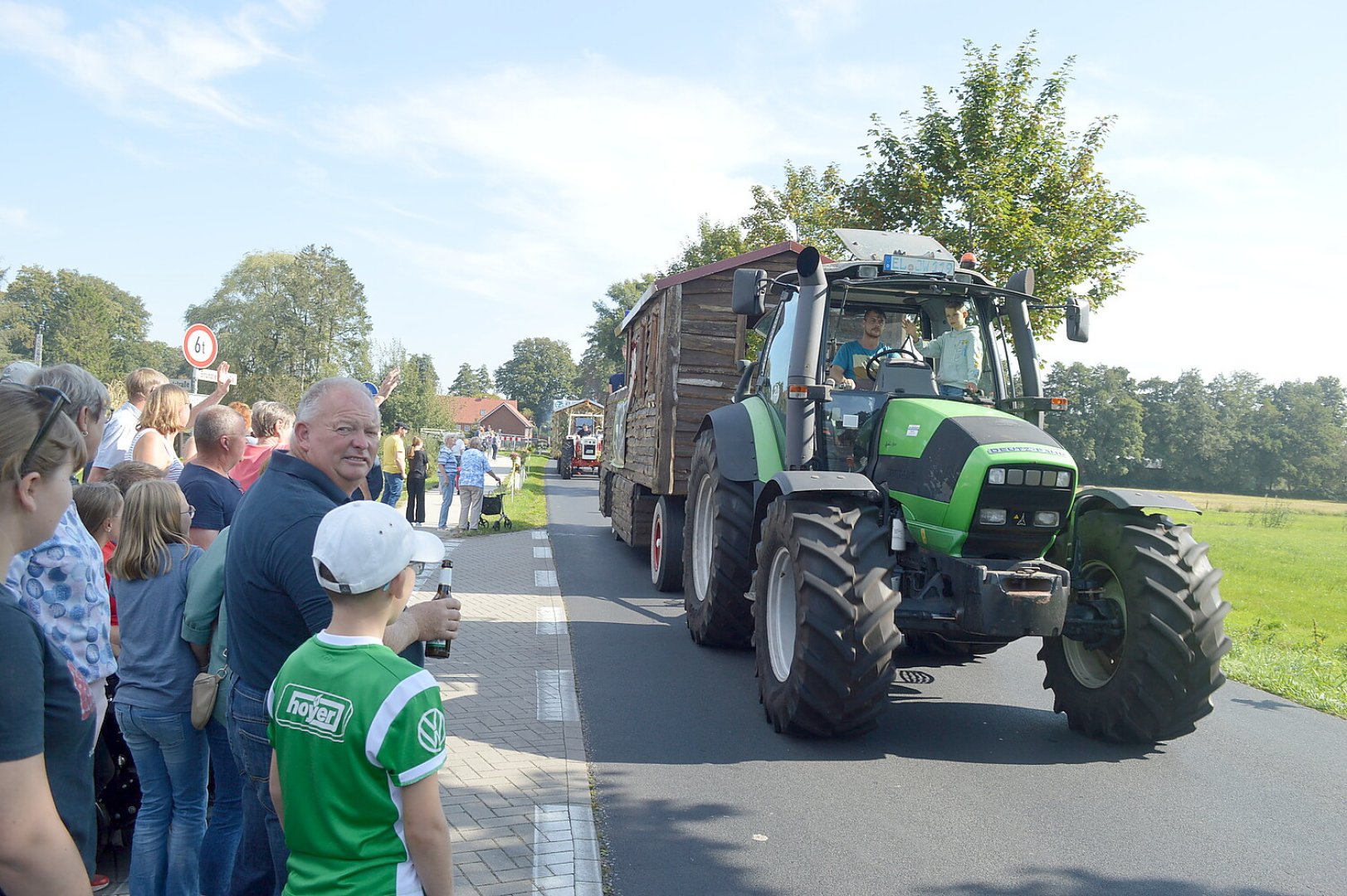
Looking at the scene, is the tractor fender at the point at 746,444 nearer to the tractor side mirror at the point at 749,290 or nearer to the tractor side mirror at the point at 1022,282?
the tractor side mirror at the point at 749,290

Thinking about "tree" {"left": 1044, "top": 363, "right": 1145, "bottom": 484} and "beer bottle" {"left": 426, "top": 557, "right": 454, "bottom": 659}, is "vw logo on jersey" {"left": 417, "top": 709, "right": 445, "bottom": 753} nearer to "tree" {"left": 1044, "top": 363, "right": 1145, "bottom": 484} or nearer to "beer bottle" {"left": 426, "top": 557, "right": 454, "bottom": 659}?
"beer bottle" {"left": 426, "top": 557, "right": 454, "bottom": 659}

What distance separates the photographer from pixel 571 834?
427cm

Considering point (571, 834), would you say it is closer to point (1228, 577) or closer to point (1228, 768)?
point (1228, 768)

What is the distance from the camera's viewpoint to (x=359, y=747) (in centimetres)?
207

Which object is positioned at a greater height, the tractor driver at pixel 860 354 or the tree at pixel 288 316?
the tree at pixel 288 316

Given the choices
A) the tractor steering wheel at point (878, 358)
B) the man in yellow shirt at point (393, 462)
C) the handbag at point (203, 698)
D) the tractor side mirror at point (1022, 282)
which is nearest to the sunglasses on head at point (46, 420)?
the handbag at point (203, 698)

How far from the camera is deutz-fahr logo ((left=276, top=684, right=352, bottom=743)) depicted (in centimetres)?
209

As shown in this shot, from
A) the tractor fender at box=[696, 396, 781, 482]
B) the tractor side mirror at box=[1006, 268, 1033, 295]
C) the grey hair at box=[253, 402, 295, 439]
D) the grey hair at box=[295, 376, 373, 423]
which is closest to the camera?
the grey hair at box=[295, 376, 373, 423]

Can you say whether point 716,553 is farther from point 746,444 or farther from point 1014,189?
point 1014,189

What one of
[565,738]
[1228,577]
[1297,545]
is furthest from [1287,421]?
[565,738]

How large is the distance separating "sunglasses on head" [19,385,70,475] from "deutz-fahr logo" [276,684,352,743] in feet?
2.40

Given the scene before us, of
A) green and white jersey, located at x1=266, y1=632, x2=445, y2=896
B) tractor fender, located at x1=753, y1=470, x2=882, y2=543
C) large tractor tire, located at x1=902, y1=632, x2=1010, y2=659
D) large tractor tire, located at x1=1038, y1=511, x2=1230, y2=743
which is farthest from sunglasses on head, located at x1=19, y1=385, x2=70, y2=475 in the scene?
large tractor tire, located at x1=902, y1=632, x2=1010, y2=659

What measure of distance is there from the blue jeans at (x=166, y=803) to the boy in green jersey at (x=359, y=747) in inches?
58.1

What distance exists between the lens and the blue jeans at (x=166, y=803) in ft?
11.0
